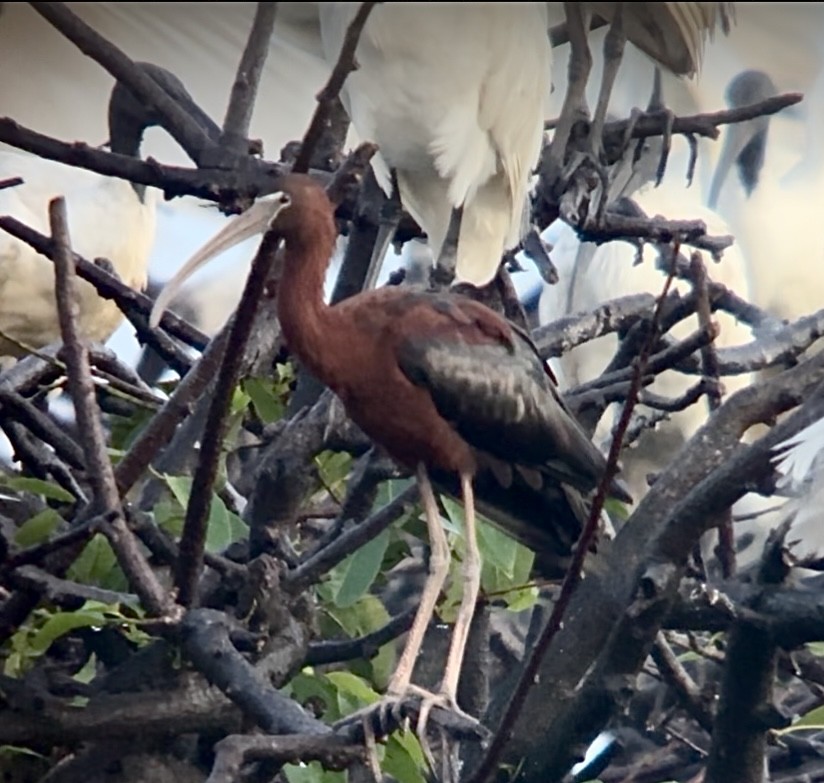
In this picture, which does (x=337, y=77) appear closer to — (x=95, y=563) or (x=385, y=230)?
(x=95, y=563)

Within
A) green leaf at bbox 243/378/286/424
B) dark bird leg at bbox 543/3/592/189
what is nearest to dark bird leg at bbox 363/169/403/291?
green leaf at bbox 243/378/286/424

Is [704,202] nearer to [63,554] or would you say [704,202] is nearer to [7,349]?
[7,349]

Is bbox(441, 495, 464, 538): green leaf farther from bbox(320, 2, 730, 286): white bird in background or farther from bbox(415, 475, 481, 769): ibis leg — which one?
bbox(320, 2, 730, 286): white bird in background

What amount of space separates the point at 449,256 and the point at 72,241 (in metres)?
1.13

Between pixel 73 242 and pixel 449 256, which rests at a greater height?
pixel 73 242

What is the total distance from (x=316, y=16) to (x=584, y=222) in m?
0.99

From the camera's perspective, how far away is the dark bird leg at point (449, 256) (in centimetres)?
253

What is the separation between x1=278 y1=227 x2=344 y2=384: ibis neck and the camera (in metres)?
1.72

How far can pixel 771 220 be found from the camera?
4062mm

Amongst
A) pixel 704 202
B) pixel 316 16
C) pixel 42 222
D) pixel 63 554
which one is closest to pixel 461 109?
pixel 63 554

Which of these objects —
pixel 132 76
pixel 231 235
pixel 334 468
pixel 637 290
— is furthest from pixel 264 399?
pixel 637 290

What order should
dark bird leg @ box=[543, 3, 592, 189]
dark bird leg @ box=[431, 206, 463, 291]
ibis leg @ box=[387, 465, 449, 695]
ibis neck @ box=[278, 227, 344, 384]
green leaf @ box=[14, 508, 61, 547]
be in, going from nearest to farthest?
dark bird leg @ box=[543, 3, 592, 189], ibis neck @ box=[278, 227, 344, 384], green leaf @ box=[14, 508, 61, 547], ibis leg @ box=[387, 465, 449, 695], dark bird leg @ box=[431, 206, 463, 291]

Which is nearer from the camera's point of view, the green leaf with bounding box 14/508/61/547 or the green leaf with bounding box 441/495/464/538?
the green leaf with bounding box 14/508/61/547

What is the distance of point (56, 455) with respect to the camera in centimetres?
216
